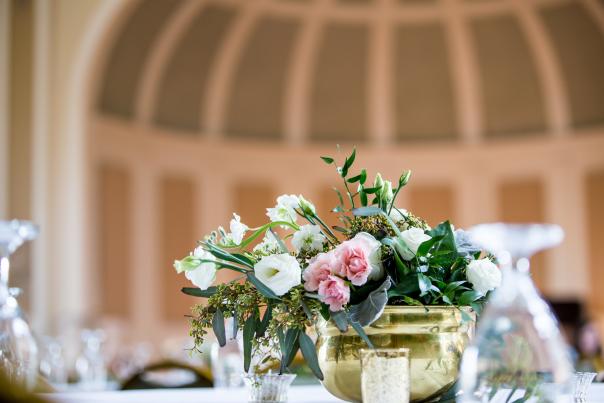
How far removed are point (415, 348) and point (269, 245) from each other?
1.17ft

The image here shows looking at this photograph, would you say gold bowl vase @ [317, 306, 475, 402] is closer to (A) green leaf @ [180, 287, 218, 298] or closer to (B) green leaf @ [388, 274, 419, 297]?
(B) green leaf @ [388, 274, 419, 297]

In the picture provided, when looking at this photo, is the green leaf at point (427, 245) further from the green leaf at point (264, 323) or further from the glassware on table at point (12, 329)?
the glassware on table at point (12, 329)

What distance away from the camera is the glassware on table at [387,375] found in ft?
5.63

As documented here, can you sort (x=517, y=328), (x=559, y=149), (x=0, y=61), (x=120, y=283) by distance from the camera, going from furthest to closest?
1. (x=559, y=149)
2. (x=120, y=283)
3. (x=0, y=61)
4. (x=517, y=328)

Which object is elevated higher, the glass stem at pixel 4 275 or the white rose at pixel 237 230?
the white rose at pixel 237 230

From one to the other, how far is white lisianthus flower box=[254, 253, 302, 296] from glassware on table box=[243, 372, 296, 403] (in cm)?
16

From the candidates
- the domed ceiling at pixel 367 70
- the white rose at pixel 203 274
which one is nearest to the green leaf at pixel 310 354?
the white rose at pixel 203 274

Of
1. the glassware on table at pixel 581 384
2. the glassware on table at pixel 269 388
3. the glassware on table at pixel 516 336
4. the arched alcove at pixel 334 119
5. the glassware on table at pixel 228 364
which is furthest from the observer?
the arched alcove at pixel 334 119

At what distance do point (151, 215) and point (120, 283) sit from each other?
2.78 ft

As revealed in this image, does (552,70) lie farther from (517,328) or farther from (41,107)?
(517,328)

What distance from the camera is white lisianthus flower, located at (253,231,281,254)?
6.35ft

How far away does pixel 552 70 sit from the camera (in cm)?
1073

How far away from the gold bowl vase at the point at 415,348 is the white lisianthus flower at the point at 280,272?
0.54ft

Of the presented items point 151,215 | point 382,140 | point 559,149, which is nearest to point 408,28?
point 382,140
